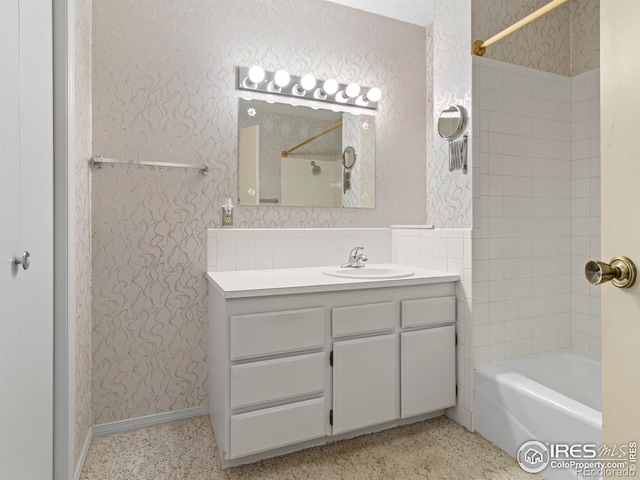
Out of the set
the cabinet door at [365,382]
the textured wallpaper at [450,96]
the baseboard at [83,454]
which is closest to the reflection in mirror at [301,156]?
the textured wallpaper at [450,96]

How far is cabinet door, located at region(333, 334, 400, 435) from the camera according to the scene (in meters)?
1.77

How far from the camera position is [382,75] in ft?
8.64

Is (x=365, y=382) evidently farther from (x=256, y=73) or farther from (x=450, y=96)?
(x=256, y=73)

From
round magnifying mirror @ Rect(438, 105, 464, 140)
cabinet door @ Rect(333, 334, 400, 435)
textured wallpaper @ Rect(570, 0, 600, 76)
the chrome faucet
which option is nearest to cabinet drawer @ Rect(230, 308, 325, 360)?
cabinet door @ Rect(333, 334, 400, 435)

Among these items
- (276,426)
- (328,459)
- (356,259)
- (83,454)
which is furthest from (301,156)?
(83,454)

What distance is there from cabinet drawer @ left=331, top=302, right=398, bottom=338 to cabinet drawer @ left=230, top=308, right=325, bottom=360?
7cm

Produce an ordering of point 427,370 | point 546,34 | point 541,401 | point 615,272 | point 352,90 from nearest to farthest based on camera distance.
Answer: point 615,272
point 541,401
point 427,370
point 546,34
point 352,90

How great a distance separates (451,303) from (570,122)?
1280mm

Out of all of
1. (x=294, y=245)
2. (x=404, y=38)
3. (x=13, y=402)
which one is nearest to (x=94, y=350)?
(x=13, y=402)

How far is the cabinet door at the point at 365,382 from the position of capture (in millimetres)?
1772

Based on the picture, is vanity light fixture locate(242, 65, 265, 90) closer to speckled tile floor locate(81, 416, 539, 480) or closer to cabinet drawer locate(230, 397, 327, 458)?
cabinet drawer locate(230, 397, 327, 458)

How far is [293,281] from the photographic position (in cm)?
183

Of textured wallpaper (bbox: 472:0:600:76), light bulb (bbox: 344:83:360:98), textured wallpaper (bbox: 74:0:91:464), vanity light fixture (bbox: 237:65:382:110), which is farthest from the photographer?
light bulb (bbox: 344:83:360:98)

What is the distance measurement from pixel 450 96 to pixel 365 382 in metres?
1.60
